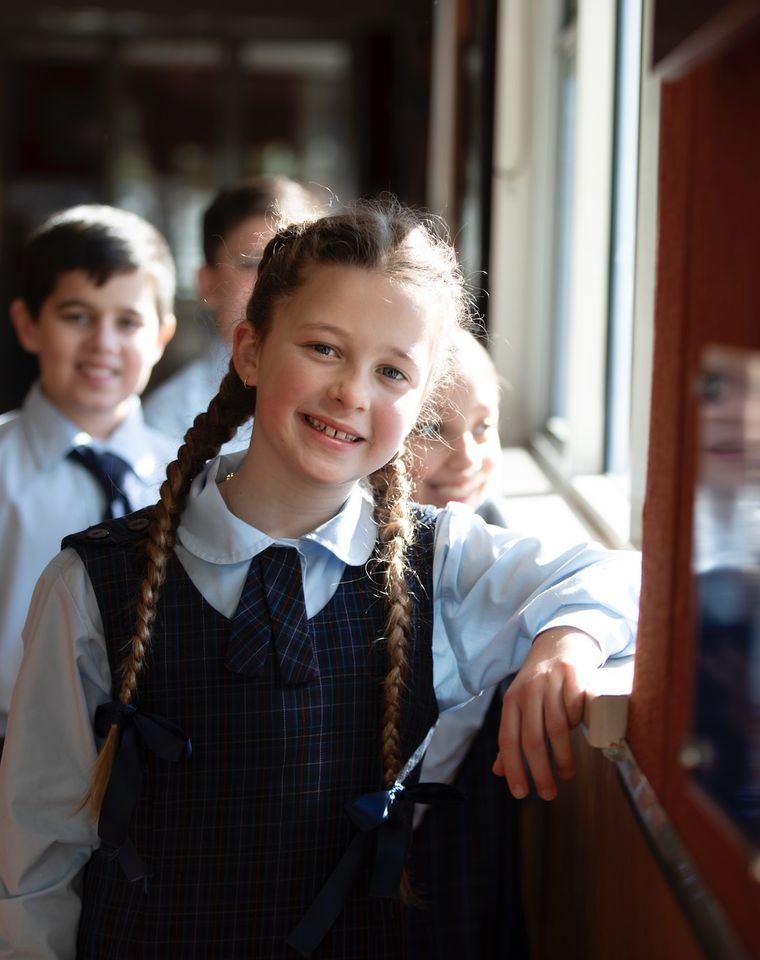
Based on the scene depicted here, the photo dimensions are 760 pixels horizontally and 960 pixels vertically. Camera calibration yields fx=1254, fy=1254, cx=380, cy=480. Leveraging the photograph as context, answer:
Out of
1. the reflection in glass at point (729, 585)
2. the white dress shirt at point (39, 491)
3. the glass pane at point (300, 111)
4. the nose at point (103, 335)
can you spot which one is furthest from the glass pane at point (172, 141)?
the reflection in glass at point (729, 585)

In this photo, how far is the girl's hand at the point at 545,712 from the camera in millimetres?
1181

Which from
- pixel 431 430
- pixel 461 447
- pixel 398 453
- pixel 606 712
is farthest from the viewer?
pixel 461 447

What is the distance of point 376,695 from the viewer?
137 centimetres

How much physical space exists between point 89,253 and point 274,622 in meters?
1.17

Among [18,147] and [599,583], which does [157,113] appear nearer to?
[18,147]

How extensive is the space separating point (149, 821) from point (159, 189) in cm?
551

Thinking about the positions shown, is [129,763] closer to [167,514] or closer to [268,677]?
[268,677]

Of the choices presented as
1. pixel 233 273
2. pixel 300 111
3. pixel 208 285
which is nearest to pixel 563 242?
pixel 208 285

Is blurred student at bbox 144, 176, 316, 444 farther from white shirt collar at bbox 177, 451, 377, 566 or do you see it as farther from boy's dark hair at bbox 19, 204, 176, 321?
white shirt collar at bbox 177, 451, 377, 566

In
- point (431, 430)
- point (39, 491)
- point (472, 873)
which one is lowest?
point (472, 873)

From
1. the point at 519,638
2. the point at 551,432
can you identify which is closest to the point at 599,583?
the point at 519,638

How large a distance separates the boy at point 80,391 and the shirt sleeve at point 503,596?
78cm

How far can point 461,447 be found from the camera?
1.83 meters

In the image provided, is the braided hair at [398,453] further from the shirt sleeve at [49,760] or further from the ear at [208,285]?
the ear at [208,285]
